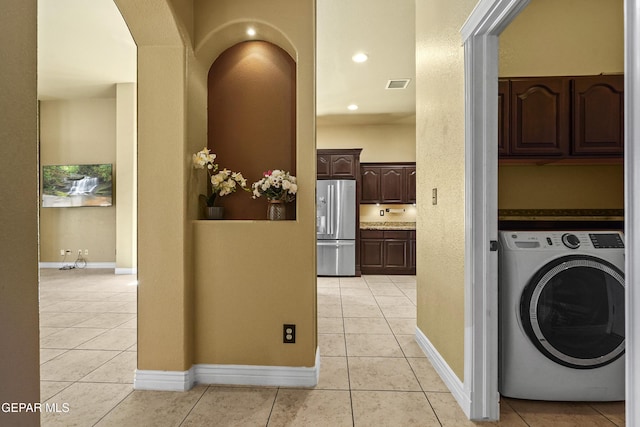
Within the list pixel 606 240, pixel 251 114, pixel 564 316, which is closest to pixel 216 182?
pixel 251 114

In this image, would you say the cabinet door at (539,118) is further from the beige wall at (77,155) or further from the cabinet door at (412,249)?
the beige wall at (77,155)

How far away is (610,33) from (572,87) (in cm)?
69

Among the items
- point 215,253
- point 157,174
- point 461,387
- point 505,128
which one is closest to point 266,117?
point 157,174

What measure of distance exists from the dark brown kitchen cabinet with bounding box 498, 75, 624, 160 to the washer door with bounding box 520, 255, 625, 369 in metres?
0.80

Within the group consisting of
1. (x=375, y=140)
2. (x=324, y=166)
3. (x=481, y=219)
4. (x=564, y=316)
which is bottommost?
(x=564, y=316)

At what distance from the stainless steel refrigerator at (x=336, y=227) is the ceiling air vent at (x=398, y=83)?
1705 millimetres

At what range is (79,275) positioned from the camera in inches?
Result: 246

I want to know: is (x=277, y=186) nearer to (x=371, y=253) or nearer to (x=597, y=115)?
(x=597, y=115)

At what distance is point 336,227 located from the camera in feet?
20.3

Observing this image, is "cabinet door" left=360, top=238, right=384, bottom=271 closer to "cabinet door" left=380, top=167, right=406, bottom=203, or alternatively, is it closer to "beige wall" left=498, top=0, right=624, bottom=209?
"cabinet door" left=380, top=167, right=406, bottom=203

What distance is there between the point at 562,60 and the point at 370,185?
423 centimetres

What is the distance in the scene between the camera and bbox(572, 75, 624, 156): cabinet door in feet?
7.56

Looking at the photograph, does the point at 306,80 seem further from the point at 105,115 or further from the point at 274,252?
the point at 105,115

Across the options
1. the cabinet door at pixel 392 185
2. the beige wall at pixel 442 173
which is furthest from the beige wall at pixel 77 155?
the beige wall at pixel 442 173
